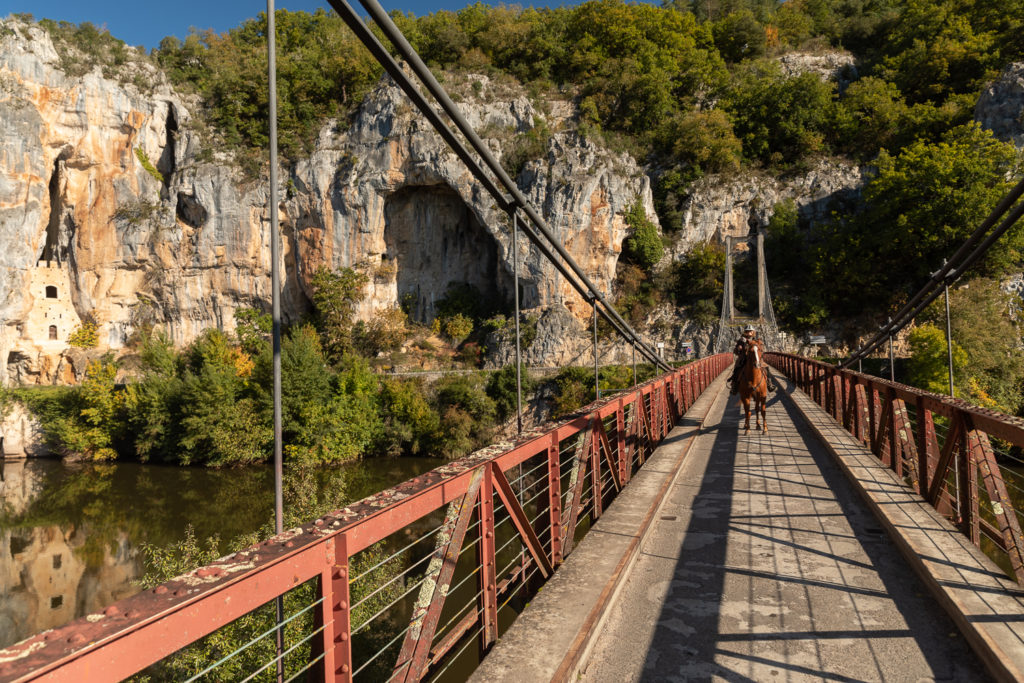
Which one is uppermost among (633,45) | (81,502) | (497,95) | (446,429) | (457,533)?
(633,45)

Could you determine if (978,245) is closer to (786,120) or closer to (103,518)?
(103,518)

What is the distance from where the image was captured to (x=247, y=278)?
35.1 meters

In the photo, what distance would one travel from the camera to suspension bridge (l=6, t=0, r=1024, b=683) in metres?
1.19

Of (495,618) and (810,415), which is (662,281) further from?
A: (495,618)

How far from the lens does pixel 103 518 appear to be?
62.2 ft

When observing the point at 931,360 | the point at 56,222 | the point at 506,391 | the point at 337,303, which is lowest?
the point at 506,391

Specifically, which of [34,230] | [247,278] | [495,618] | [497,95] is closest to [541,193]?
[497,95]

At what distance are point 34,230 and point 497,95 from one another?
1134 inches

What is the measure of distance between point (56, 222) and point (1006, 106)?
187ft

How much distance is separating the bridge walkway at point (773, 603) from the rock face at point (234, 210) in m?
28.2

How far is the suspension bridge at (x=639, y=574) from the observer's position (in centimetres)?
119

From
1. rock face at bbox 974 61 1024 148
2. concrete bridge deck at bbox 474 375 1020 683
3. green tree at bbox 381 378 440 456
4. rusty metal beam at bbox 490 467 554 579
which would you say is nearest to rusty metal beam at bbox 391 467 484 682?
rusty metal beam at bbox 490 467 554 579

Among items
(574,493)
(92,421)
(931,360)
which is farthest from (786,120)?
(92,421)

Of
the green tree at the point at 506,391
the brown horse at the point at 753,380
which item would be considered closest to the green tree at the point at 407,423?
the green tree at the point at 506,391
